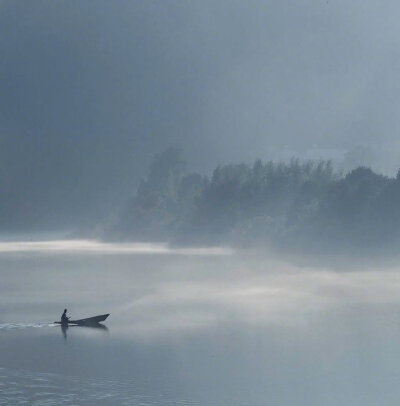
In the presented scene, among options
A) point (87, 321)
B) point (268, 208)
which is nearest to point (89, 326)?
point (87, 321)

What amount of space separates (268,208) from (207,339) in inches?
3160

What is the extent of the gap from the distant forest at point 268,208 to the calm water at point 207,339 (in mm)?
15713

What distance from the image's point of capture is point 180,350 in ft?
174

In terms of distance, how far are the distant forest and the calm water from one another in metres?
15.7

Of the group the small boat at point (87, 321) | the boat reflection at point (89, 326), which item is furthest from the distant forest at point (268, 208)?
the boat reflection at point (89, 326)

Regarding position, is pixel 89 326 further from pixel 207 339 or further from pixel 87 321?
pixel 207 339

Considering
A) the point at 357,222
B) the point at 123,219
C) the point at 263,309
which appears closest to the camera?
the point at 263,309

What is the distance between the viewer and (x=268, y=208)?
13612 cm

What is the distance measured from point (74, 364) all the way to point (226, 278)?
42.9m

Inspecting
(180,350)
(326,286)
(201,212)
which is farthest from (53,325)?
(201,212)

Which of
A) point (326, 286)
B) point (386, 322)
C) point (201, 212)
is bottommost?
point (386, 322)

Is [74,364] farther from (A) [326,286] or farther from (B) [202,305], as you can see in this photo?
(A) [326,286]

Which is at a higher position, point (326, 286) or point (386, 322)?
point (326, 286)

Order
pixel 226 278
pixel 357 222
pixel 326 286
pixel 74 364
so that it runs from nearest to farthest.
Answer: pixel 74 364 < pixel 326 286 < pixel 226 278 < pixel 357 222
